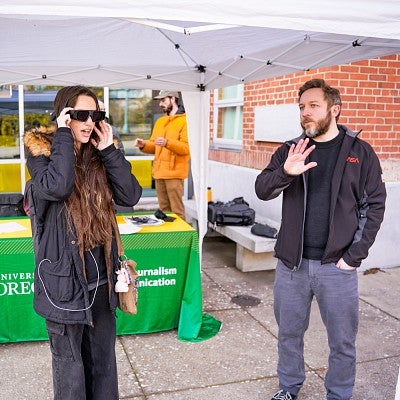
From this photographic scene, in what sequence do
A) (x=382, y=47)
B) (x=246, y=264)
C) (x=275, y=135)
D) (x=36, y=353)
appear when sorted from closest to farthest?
(x=382, y=47) < (x=36, y=353) < (x=246, y=264) < (x=275, y=135)

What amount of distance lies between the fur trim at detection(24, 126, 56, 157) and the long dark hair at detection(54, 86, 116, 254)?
117 millimetres

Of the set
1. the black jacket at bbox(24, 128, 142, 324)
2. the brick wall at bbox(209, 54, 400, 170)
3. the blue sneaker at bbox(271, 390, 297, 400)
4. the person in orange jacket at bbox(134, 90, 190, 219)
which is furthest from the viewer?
the person in orange jacket at bbox(134, 90, 190, 219)

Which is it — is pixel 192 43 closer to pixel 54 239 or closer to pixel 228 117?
pixel 54 239

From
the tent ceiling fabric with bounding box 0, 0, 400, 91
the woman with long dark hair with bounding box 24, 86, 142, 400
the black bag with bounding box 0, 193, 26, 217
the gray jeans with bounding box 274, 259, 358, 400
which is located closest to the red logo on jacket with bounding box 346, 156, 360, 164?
the gray jeans with bounding box 274, 259, 358, 400

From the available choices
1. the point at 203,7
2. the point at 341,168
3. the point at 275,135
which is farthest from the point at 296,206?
the point at 275,135

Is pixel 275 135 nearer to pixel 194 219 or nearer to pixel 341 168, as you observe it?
pixel 194 219

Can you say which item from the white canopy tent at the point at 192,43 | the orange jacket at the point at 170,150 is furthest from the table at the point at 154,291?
the orange jacket at the point at 170,150

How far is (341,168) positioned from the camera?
2879mm

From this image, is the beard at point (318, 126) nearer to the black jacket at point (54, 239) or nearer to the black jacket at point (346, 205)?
the black jacket at point (346, 205)

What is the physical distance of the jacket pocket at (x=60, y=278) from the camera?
93.8 inches

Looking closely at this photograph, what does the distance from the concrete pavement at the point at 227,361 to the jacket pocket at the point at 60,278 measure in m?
1.29

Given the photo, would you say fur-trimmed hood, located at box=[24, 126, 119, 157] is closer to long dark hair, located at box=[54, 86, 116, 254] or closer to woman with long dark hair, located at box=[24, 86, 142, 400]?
woman with long dark hair, located at box=[24, 86, 142, 400]

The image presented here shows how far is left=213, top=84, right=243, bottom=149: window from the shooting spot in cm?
828

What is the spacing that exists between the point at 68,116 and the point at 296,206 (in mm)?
1397
